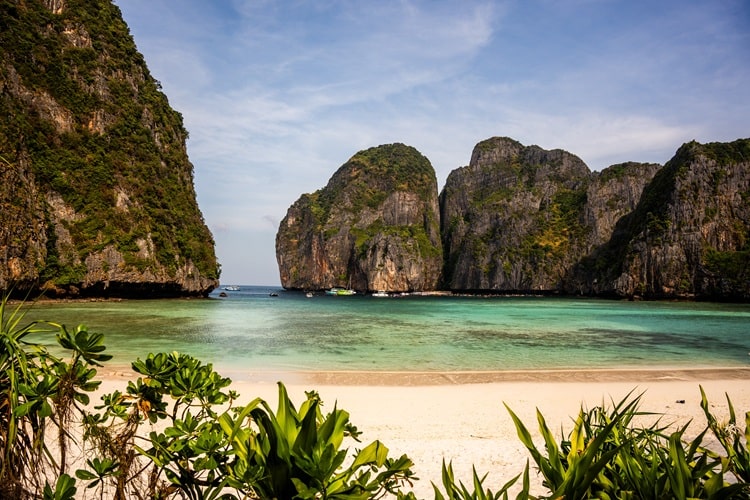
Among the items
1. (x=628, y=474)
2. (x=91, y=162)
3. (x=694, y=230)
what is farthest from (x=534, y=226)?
(x=628, y=474)

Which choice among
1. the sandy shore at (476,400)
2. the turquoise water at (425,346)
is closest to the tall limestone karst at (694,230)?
the turquoise water at (425,346)

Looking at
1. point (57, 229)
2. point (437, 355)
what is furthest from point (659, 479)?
point (57, 229)

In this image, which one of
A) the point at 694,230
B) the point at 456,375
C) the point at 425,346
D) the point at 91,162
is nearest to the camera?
the point at 456,375

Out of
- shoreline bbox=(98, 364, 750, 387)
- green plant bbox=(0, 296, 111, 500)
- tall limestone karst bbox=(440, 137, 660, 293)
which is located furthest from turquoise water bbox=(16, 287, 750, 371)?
tall limestone karst bbox=(440, 137, 660, 293)

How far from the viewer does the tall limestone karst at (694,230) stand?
72.4 metres

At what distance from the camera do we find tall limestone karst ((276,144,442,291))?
110 m

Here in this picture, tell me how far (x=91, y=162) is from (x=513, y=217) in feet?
333

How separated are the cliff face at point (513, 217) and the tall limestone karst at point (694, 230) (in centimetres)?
2815

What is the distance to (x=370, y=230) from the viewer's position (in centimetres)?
12038

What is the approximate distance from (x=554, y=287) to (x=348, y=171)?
70284mm

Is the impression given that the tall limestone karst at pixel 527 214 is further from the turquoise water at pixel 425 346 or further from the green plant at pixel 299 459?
the green plant at pixel 299 459

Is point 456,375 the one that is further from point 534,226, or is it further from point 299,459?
point 534,226

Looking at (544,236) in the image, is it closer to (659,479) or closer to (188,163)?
(188,163)

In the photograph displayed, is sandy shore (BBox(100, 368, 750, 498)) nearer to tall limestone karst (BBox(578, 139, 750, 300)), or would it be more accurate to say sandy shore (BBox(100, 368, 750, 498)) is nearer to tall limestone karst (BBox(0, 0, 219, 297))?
tall limestone karst (BBox(0, 0, 219, 297))
